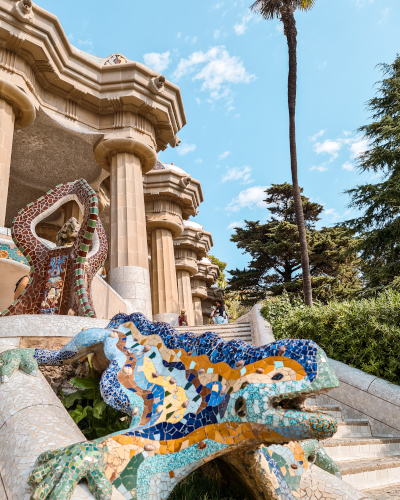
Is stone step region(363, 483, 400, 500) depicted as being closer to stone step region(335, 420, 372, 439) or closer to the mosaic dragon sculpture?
stone step region(335, 420, 372, 439)

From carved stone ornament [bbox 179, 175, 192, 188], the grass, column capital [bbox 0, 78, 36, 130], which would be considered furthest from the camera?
carved stone ornament [bbox 179, 175, 192, 188]

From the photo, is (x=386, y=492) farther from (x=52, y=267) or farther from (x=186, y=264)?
(x=186, y=264)

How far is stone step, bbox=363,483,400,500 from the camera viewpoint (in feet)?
12.7

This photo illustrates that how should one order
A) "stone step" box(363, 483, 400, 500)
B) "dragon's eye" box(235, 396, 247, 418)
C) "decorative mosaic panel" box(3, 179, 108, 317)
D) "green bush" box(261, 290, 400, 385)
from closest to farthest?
1. "dragon's eye" box(235, 396, 247, 418)
2. "stone step" box(363, 483, 400, 500)
3. "decorative mosaic panel" box(3, 179, 108, 317)
4. "green bush" box(261, 290, 400, 385)

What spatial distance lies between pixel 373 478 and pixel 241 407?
10.8ft

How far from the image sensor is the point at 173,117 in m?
16.4

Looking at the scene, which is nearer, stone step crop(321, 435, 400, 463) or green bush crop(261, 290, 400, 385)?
stone step crop(321, 435, 400, 463)

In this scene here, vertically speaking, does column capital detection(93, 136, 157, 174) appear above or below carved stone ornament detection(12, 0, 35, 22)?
below

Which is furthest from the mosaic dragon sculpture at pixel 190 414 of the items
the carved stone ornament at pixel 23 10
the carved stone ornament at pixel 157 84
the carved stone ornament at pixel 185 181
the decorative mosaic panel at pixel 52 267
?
the carved stone ornament at pixel 185 181

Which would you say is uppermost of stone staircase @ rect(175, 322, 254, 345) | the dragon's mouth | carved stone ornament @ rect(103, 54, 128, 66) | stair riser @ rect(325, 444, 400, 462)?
carved stone ornament @ rect(103, 54, 128, 66)

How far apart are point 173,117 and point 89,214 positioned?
1237 centimetres

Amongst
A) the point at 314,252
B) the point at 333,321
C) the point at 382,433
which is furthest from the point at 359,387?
the point at 314,252

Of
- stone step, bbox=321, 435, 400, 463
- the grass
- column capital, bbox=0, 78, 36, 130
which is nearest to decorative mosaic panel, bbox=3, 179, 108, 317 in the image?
the grass

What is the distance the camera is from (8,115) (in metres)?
12.4
